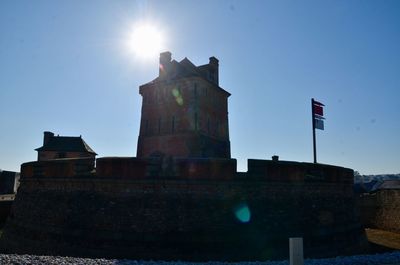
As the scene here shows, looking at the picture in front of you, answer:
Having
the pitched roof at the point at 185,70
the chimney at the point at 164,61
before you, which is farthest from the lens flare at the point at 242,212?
the chimney at the point at 164,61

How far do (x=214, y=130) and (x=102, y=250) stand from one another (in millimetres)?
14043

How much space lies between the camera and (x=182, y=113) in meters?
20.0

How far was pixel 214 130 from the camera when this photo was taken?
2173cm

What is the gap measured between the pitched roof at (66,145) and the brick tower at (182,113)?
51.1 ft

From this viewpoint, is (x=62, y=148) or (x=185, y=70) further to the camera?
(x=62, y=148)

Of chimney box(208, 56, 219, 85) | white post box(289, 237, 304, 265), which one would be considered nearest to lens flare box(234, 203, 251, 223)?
white post box(289, 237, 304, 265)

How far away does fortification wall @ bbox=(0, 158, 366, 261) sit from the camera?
8539 mm

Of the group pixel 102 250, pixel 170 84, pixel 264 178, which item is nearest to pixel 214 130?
pixel 170 84

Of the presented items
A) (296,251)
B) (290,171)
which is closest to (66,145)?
(290,171)

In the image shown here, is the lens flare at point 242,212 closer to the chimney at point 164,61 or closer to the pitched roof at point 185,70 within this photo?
the pitched roof at point 185,70

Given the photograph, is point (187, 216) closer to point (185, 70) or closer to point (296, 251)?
point (296, 251)

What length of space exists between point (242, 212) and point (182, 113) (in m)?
11.8

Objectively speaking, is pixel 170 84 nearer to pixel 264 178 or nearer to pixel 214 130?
pixel 214 130

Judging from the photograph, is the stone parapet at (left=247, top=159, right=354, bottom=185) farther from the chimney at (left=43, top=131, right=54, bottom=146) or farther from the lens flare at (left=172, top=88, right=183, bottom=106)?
the chimney at (left=43, top=131, right=54, bottom=146)
